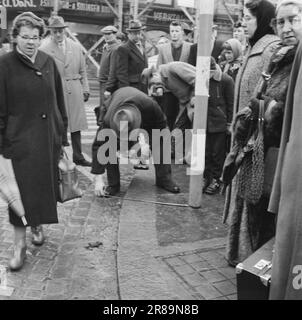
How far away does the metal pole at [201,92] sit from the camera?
16.0ft

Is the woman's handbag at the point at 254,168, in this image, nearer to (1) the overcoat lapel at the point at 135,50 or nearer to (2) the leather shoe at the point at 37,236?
(2) the leather shoe at the point at 37,236

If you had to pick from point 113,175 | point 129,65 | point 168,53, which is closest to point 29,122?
point 113,175

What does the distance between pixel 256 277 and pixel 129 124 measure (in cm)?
250

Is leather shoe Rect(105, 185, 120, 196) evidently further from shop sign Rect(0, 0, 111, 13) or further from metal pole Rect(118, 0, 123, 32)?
metal pole Rect(118, 0, 123, 32)

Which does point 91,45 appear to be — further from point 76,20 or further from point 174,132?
point 174,132

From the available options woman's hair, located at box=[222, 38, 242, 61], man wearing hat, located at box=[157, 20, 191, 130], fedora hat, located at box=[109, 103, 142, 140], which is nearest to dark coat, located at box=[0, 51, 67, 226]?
fedora hat, located at box=[109, 103, 142, 140]

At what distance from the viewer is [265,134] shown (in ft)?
10.6

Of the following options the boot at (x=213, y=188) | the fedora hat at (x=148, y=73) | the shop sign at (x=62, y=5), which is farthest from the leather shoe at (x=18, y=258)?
the shop sign at (x=62, y=5)

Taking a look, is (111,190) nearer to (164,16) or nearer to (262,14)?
(262,14)

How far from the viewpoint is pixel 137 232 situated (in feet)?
14.8

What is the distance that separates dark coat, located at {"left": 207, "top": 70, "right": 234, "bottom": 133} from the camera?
5859 mm

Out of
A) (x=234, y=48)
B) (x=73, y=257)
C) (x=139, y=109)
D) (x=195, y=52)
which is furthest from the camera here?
(x=195, y=52)

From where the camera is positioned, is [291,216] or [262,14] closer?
[291,216]

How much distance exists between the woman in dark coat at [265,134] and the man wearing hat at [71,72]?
143 inches
